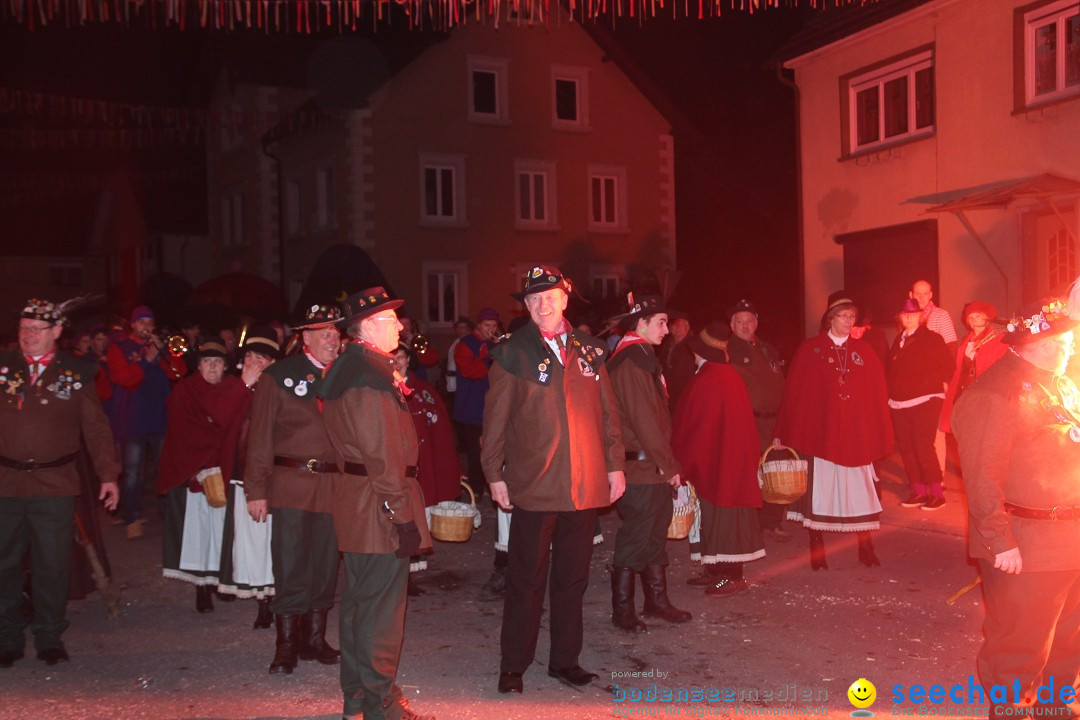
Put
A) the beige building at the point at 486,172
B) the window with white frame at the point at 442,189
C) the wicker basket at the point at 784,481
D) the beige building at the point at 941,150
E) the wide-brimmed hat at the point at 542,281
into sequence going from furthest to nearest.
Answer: the window with white frame at the point at 442,189 → the beige building at the point at 486,172 → the beige building at the point at 941,150 → the wicker basket at the point at 784,481 → the wide-brimmed hat at the point at 542,281

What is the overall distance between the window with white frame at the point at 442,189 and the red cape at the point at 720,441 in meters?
21.6

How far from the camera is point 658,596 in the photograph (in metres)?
7.04

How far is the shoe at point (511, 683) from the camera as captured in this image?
5625 millimetres

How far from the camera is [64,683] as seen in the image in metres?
5.98

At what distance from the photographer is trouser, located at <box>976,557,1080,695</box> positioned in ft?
14.8

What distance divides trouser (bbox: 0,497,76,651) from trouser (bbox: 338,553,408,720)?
234 cm

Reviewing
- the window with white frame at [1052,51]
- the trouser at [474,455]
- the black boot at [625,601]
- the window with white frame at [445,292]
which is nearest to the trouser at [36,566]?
the black boot at [625,601]

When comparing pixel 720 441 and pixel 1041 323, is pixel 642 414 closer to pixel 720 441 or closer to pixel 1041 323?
pixel 720 441

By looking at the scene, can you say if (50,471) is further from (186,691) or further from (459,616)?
(459,616)

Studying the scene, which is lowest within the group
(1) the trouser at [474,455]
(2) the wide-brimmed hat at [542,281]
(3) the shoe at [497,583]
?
(3) the shoe at [497,583]

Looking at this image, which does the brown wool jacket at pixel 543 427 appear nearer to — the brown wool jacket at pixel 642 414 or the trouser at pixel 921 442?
the brown wool jacket at pixel 642 414

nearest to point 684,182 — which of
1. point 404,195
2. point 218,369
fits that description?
point 404,195

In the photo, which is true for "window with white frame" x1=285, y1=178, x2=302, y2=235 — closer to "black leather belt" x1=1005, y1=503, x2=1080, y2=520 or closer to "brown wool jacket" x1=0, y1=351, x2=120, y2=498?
"brown wool jacket" x1=0, y1=351, x2=120, y2=498

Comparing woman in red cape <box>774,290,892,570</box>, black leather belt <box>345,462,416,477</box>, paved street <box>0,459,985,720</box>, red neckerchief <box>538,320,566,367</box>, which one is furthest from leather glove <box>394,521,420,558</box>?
woman in red cape <box>774,290,892,570</box>
